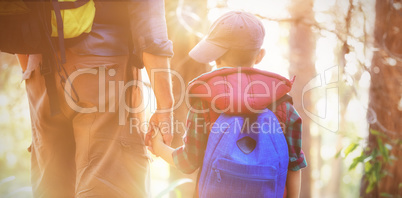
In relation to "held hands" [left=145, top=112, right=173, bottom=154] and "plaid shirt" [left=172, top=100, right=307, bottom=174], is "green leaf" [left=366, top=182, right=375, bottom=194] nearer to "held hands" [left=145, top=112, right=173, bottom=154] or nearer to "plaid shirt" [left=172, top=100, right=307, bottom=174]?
"plaid shirt" [left=172, top=100, right=307, bottom=174]

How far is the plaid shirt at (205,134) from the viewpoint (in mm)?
1484

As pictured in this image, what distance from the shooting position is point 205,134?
1.50 meters

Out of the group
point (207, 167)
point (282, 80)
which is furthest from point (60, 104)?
point (282, 80)

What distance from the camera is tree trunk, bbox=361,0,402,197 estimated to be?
3004 millimetres

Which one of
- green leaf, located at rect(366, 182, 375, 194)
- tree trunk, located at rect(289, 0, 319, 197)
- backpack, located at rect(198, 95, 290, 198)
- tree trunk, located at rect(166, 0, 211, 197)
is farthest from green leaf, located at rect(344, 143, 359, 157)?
tree trunk, located at rect(289, 0, 319, 197)

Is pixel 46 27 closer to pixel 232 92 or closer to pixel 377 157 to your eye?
pixel 232 92

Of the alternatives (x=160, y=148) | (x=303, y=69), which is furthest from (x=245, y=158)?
(x=303, y=69)

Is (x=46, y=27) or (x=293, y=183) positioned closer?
(x=46, y=27)

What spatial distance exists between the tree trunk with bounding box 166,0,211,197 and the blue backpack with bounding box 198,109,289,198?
105 centimetres

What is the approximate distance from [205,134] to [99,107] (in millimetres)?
529

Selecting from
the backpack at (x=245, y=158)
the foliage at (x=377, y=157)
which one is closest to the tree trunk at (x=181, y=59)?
the backpack at (x=245, y=158)

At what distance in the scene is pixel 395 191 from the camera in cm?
302

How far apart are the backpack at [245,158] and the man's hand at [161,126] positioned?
0.28m

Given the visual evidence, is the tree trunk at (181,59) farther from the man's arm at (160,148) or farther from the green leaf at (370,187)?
the green leaf at (370,187)
